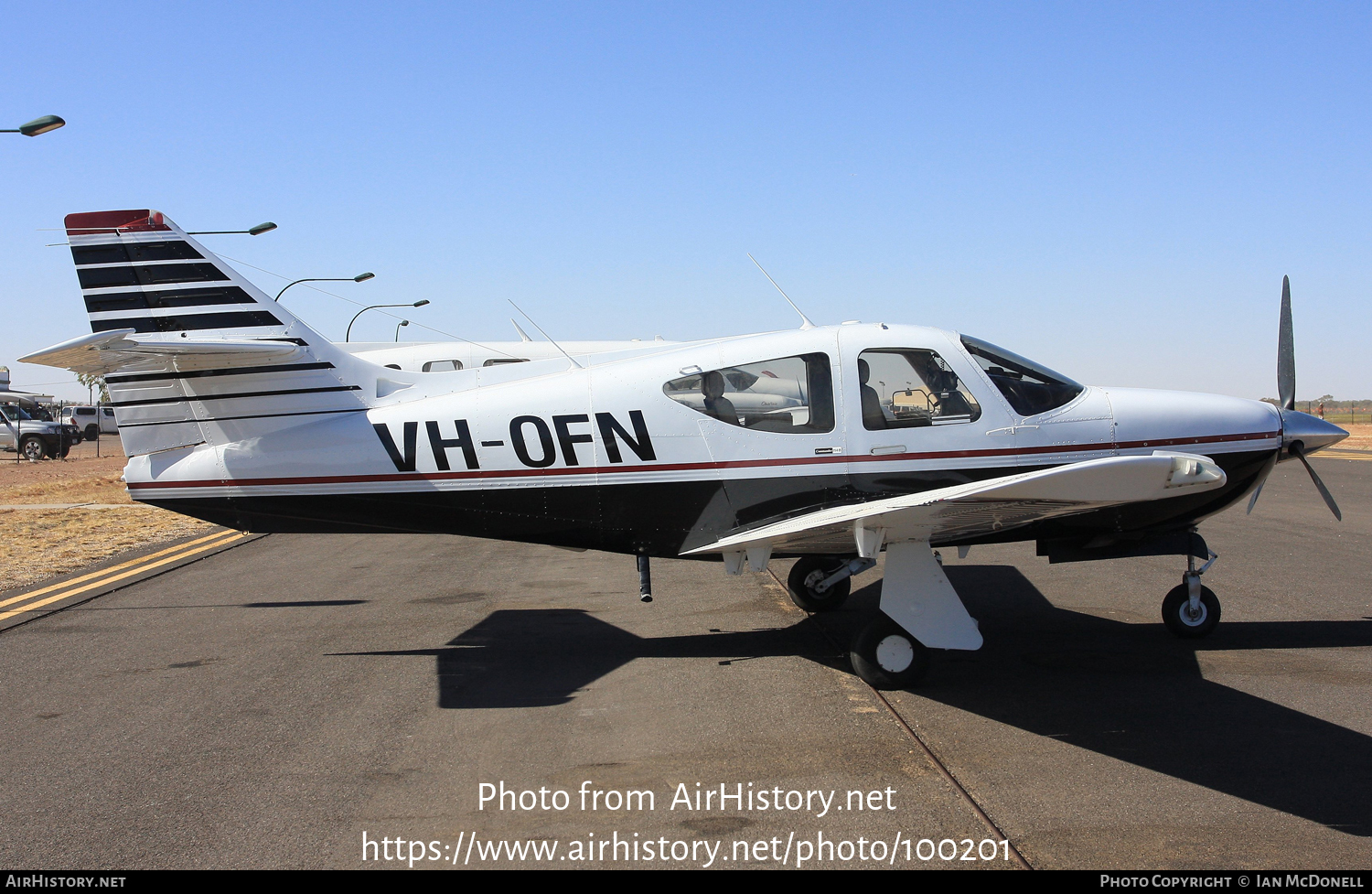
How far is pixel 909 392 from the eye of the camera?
6.77 meters

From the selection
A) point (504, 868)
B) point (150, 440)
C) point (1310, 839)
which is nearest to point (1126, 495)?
point (1310, 839)

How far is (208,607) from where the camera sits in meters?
8.96

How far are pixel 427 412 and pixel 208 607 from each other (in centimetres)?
381

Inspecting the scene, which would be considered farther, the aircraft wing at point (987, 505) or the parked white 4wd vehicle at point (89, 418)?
the parked white 4wd vehicle at point (89, 418)

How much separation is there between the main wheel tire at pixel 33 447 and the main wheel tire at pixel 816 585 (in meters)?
39.7

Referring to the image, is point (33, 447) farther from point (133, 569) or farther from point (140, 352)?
point (140, 352)

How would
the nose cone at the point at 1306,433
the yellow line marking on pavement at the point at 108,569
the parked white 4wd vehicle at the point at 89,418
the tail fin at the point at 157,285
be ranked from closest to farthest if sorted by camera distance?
the nose cone at the point at 1306,433 < the tail fin at the point at 157,285 < the yellow line marking on pavement at the point at 108,569 < the parked white 4wd vehicle at the point at 89,418

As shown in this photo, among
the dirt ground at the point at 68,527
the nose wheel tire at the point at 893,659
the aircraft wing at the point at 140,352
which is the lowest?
the nose wheel tire at the point at 893,659

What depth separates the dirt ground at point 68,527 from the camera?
38.2 feet

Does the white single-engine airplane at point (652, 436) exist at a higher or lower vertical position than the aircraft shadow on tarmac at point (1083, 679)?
→ higher

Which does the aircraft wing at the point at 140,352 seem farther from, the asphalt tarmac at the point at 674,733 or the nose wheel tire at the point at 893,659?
the nose wheel tire at the point at 893,659

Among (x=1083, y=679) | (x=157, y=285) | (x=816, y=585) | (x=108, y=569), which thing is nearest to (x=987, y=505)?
(x=1083, y=679)

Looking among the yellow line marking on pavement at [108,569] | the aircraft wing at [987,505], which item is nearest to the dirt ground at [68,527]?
the yellow line marking on pavement at [108,569]
